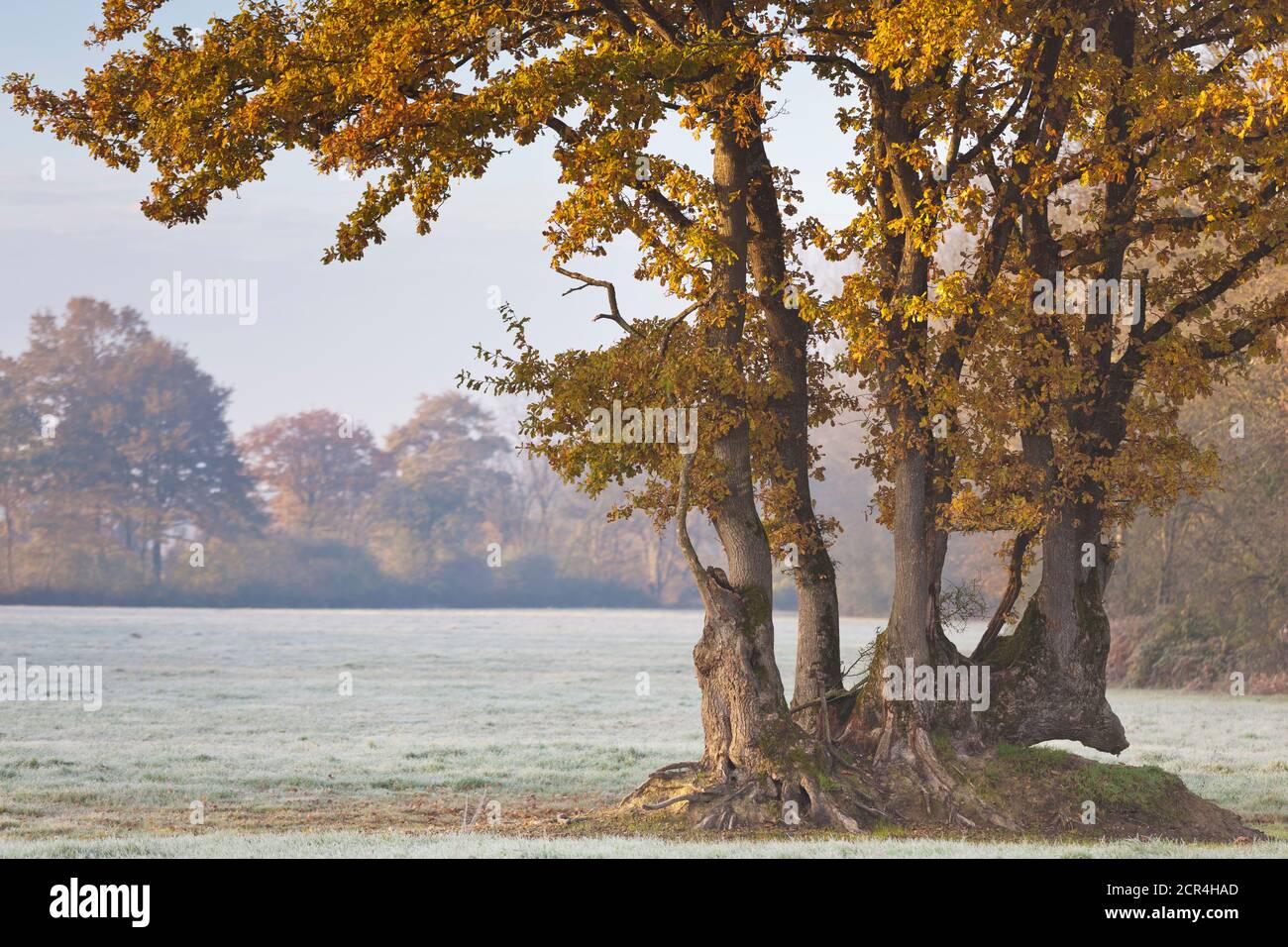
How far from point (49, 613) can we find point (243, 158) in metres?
54.1

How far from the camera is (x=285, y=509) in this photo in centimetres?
9544

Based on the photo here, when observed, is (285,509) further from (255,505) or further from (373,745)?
(373,745)

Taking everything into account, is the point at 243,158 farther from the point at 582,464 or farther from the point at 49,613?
the point at 49,613

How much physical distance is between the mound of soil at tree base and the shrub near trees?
0.10 meters

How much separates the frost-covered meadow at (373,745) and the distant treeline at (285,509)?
1815 centimetres

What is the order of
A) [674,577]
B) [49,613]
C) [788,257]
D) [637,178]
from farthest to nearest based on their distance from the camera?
[674,577] → [49,613] → [788,257] → [637,178]

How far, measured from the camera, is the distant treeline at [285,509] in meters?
75.3

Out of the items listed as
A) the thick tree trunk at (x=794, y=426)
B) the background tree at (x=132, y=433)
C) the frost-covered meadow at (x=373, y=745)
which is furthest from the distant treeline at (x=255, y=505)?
the thick tree trunk at (x=794, y=426)

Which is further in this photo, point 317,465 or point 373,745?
point 317,465

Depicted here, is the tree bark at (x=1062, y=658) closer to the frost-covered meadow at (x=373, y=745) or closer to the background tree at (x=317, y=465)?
the frost-covered meadow at (x=373, y=745)

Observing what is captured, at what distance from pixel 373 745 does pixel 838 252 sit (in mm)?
13879

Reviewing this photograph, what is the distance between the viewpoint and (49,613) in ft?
215

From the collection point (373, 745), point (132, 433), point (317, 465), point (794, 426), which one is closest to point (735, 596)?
point (794, 426)

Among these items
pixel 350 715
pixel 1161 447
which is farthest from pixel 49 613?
pixel 1161 447
